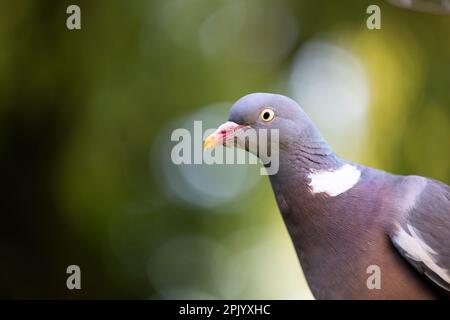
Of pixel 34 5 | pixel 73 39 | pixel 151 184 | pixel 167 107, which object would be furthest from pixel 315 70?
pixel 34 5

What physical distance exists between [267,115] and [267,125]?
1.7 inches

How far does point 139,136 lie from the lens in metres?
4.91

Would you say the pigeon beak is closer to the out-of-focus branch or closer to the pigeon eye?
the pigeon eye

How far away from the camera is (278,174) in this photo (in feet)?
8.21

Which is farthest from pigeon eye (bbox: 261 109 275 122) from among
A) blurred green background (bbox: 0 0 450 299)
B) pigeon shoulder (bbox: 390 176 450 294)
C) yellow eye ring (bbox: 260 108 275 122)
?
blurred green background (bbox: 0 0 450 299)

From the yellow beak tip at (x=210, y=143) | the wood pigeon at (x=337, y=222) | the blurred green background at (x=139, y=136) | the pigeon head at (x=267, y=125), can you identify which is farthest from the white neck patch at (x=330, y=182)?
the blurred green background at (x=139, y=136)

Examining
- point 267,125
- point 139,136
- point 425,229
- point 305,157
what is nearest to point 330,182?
point 305,157

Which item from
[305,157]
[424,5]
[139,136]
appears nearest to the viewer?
[424,5]

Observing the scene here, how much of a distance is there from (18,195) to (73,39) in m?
1.34

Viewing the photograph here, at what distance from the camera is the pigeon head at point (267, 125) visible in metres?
2.45

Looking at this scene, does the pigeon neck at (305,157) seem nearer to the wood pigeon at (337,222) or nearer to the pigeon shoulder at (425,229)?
the wood pigeon at (337,222)

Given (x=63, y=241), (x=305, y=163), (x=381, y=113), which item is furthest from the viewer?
(x=63, y=241)

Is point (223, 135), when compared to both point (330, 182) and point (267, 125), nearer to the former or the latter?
point (267, 125)

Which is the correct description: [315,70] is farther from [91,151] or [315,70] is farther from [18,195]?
[18,195]
